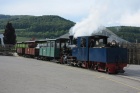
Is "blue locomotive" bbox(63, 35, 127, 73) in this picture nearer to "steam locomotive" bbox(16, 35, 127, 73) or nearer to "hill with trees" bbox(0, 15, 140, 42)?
"steam locomotive" bbox(16, 35, 127, 73)

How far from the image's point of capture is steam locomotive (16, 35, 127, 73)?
71.7 feet

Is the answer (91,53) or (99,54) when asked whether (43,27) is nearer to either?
(91,53)

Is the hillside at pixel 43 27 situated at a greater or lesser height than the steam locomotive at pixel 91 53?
greater

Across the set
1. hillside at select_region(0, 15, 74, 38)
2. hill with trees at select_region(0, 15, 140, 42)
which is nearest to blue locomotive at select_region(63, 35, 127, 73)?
hill with trees at select_region(0, 15, 140, 42)

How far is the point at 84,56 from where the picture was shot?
25.2 m

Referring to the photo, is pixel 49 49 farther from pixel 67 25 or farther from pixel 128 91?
pixel 67 25

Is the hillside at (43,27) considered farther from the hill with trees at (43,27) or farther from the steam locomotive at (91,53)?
the steam locomotive at (91,53)

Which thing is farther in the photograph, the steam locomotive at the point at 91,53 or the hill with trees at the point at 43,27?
the hill with trees at the point at 43,27

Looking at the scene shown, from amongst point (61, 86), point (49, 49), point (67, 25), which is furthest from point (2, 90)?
point (67, 25)

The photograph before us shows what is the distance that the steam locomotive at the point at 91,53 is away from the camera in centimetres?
2184

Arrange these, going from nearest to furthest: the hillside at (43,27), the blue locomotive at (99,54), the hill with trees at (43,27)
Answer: the blue locomotive at (99,54) < the hill with trees at (43,27) < the hillside at (43,27)

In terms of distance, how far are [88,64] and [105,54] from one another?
11.4ft

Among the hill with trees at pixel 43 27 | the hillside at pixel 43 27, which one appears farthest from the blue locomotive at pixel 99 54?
the hillside at pixel 43 27

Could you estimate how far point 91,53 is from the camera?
24156mm
